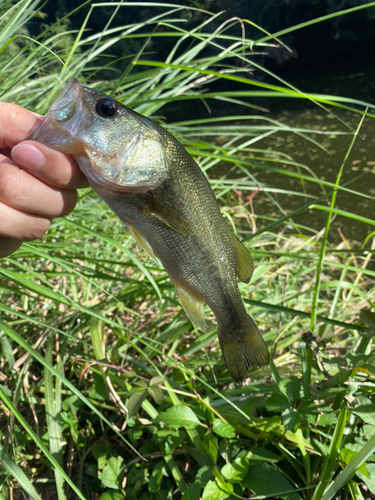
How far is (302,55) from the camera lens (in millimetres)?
15094

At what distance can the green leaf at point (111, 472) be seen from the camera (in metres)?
1.15

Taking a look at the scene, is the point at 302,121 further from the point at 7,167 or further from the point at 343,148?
the point at 7,167

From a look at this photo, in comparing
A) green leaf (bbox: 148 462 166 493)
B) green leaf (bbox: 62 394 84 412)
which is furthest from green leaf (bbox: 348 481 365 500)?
green leaf (bbox: 62 394 84 412)

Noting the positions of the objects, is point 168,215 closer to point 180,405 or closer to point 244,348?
point 244,348

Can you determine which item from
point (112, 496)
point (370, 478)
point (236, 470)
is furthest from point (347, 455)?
point (112, 496)

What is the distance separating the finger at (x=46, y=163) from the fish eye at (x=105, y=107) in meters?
0.12

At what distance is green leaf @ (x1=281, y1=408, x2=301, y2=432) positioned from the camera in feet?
3.47

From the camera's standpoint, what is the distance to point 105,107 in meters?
0.87

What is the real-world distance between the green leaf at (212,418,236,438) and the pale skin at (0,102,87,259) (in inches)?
28.0

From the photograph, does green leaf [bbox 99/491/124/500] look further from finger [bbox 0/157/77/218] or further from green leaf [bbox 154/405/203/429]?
finger [bbox 0/157/77/218]

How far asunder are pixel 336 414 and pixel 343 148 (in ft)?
22.2

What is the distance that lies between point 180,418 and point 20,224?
2.25ft

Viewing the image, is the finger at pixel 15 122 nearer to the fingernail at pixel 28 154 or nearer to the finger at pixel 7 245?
the fingernail at pixel 28 154

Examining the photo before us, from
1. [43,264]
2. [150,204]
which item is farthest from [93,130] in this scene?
[43,264]
